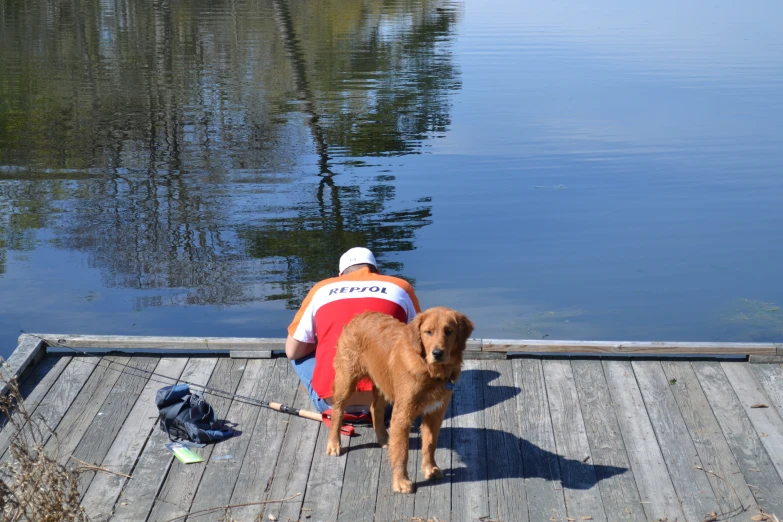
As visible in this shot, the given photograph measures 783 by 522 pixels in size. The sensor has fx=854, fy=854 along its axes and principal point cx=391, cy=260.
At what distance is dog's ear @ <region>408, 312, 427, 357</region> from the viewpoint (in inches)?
188

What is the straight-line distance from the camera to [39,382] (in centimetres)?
639

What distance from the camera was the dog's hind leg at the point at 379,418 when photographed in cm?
556

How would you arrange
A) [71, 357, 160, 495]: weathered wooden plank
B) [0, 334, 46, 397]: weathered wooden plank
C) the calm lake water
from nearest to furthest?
[71, 357, 160, 495]: weathered wooden plank → [0, 334, 46, 397]: weathered wooden plank → the calm lake water

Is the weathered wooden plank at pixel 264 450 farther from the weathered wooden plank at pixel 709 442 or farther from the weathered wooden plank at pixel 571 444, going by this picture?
the weathered wooden plank at pixel 709 442

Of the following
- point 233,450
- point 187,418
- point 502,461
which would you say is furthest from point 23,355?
point 502,461

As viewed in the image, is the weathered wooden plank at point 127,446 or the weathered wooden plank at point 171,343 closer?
the weathered wooden plank at point 127,446

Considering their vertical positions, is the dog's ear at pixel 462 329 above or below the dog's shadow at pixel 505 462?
above

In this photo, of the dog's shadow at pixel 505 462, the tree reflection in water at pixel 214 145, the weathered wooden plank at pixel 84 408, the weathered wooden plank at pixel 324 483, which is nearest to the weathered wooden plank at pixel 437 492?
the dog's shadow at pixel 505 462

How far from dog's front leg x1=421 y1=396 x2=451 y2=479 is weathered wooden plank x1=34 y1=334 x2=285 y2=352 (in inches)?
82.7

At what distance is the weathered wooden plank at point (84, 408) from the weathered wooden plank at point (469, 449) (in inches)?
94.0

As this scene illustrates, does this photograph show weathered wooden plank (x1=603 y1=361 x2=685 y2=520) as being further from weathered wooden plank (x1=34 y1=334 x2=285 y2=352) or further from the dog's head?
weathered wooden plank (x1=34 y1=334 x2=285 y2=352)

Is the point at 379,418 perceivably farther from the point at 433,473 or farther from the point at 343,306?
the point at 343,306

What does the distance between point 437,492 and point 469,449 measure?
564mm

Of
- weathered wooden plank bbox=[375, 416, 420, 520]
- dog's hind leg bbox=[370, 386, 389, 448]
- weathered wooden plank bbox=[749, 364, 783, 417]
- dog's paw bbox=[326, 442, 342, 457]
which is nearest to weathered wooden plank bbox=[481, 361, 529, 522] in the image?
weathered wooden plank bbox=[375, 416, 420, 520]
